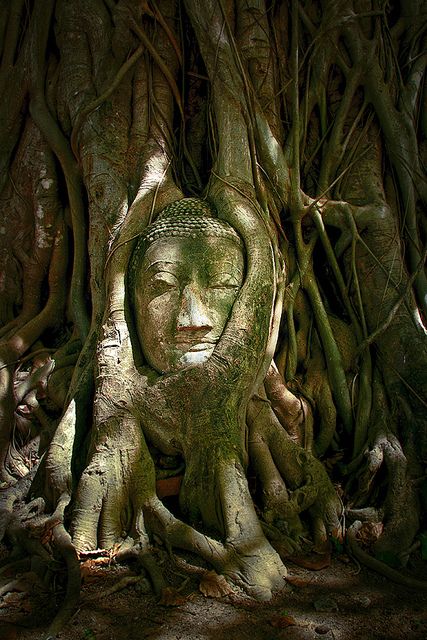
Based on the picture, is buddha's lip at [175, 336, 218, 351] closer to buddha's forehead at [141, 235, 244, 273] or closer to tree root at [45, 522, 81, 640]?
buddha's forehead at [141, 235, 244, 273]

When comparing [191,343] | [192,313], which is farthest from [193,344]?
[192,313]

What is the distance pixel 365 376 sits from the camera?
2.55 meters

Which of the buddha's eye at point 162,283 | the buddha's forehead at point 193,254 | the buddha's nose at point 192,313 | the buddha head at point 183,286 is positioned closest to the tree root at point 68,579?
the buddha head at point 183,286

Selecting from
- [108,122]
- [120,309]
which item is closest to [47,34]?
[108,122]

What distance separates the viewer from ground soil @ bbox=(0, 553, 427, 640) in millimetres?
1472

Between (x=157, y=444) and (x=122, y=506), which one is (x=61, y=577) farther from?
(x=157, y=444)

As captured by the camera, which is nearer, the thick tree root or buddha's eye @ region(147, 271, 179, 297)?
the thick tree root

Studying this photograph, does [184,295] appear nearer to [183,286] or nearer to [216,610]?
[183,286]

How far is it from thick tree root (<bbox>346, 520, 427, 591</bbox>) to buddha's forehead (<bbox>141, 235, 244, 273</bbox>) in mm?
1166

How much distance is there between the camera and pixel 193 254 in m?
2.31

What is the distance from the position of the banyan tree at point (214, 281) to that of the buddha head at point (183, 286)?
0.03 feet

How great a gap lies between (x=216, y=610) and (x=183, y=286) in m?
1.24

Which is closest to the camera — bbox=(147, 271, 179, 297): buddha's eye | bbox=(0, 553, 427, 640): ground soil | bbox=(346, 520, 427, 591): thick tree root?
bbox=(0, 553, 427, 640): ground soil

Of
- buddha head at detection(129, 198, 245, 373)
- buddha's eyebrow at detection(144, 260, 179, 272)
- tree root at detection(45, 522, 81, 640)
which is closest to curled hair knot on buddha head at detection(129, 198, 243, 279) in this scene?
buddha head at detection(129, 198, 245, 373)
